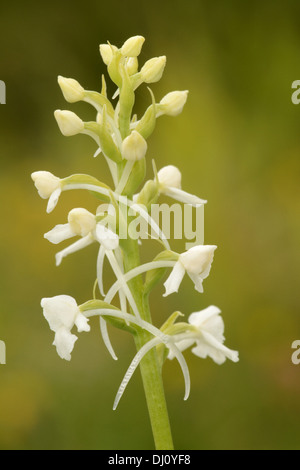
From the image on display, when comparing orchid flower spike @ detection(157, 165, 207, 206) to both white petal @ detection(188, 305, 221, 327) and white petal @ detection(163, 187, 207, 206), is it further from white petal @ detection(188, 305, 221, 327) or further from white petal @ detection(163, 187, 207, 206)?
white petal @ detection(188, 305, 221, 327)

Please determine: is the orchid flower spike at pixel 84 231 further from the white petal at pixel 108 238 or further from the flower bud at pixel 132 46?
the flower bud at pixel 132 46

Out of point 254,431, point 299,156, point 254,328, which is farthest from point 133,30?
point 254,431

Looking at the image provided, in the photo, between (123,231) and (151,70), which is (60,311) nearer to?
(123,231)

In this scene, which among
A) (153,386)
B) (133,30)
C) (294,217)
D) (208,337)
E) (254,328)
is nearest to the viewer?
(153,386)

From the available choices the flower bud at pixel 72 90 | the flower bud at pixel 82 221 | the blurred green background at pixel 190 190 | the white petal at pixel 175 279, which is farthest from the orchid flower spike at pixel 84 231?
the blurred green background at pixel 190 190

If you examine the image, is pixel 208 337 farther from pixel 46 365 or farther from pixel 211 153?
pixel 211 153

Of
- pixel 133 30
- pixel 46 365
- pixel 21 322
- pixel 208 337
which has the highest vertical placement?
pixel 133 30

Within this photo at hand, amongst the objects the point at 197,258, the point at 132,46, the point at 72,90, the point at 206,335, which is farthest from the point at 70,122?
the point at 206,335
